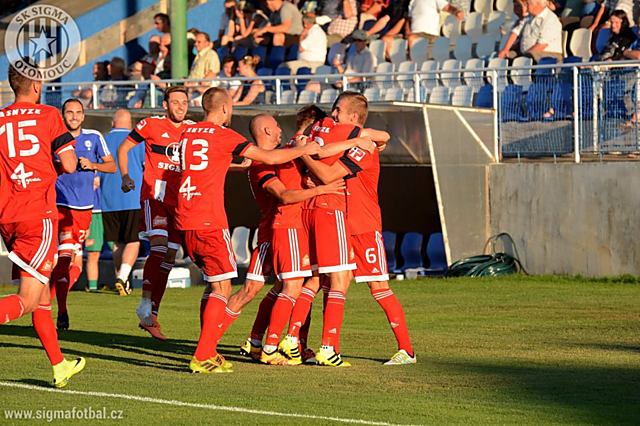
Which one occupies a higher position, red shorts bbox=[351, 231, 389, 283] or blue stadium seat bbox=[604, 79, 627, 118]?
Answer: blue stadium seat bbox=[604, 79, 627, 118]

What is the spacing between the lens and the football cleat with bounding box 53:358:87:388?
9.35 metres

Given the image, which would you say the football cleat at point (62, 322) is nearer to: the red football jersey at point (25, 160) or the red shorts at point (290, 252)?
the red shorts at point (290, 252)

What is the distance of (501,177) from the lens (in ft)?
64.6

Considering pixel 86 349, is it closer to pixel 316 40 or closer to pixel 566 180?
pixel 566 180

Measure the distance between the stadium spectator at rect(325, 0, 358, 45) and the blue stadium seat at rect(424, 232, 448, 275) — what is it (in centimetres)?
590

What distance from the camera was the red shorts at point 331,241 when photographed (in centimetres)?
1062

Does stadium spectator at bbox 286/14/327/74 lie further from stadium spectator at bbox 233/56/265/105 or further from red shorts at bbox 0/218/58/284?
red shorts at bbox 0/218/58/284

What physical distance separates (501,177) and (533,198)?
0.69 meters

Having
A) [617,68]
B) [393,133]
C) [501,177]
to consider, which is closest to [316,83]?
[393,133]

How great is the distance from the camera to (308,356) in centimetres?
1115

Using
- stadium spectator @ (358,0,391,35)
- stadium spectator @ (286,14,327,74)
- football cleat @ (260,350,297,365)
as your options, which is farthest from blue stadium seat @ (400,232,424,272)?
football cleat @ (260,350,297,365)

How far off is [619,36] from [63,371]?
1237 cm

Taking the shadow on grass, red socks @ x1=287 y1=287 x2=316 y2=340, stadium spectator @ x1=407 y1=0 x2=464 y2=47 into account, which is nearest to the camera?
the shadow on grass

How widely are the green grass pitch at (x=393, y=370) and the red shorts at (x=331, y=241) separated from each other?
81 centimetres
